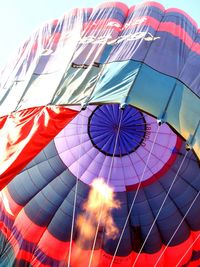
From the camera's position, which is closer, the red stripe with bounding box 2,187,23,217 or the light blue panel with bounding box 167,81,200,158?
the light blue panel with bounding box 167,81,200,158

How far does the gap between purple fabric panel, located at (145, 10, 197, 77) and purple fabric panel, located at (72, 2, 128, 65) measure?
1.79 feet

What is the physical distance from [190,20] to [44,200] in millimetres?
3482

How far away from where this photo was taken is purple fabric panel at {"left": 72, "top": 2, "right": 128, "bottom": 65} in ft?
14.3

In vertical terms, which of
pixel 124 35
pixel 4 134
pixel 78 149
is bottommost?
pixel 4 134

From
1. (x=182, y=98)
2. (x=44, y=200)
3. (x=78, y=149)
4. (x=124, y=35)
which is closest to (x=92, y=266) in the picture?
(x=44, y=200)

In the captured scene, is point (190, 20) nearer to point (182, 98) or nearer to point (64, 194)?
point (182, 98)

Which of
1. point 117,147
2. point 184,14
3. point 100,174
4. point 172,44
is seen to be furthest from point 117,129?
point 184,14

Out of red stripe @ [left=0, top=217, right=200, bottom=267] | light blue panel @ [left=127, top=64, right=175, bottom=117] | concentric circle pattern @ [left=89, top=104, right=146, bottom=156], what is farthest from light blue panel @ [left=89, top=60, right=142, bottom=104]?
red stripe @ [left=0, top=217, right=200, bottom=267]

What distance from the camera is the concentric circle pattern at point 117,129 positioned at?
573 centimetres

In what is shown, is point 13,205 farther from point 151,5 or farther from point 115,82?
point 151,5

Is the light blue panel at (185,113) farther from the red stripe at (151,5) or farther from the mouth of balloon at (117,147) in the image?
the mouth of balloon at (117,147)

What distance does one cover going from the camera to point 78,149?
6031 mm

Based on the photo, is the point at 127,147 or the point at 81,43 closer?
the point at 81,43

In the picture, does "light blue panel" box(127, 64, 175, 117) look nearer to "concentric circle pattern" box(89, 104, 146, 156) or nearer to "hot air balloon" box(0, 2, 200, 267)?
"hot air balloon" box(0, 2, 200, 267)
